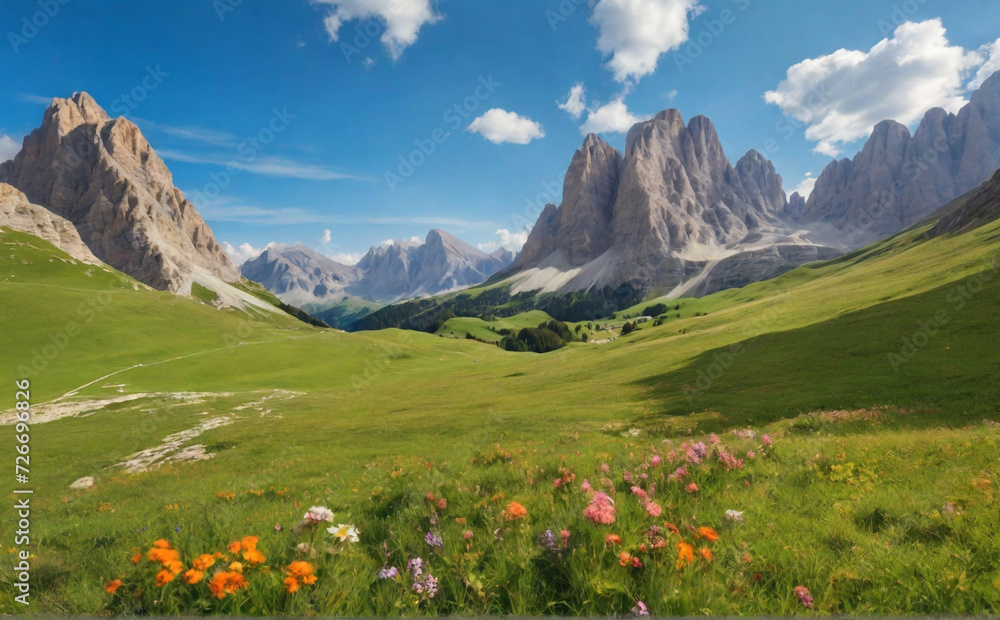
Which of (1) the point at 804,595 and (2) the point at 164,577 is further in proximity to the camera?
(1) the point at 804,595

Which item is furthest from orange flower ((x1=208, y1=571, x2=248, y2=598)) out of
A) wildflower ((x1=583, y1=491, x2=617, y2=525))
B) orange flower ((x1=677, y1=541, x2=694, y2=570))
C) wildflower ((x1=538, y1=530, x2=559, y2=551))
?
orange flower ((x1=677, y1=541, x2=694, y2=570))

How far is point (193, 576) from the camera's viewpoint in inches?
167

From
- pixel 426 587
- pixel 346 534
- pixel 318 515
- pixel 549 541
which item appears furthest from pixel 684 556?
pixel 318 515

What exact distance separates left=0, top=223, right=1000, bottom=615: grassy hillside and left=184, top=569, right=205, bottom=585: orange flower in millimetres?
219

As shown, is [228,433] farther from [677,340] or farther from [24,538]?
[677,340]

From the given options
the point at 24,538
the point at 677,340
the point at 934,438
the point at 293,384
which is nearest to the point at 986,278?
the point at 677,340

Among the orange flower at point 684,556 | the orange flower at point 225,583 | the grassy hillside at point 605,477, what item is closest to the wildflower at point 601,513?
the grassy hillside at point 605,477

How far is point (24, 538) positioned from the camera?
26.8 feet

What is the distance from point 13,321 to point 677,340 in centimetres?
12752

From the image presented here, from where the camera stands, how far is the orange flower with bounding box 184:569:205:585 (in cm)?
422

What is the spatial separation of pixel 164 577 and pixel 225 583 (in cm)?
70

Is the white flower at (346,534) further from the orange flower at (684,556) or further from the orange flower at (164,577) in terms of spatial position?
the orange flower at (684,556)

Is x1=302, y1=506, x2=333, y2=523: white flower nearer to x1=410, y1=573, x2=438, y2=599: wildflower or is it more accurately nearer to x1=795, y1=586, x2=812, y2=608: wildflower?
x1=410, y1=573, x2=438, y2=599: wildflower

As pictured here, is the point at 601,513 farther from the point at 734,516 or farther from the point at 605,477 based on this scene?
the point at 605,477
